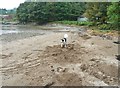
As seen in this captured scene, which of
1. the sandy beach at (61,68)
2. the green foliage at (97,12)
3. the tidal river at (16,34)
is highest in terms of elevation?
the green foliage at (97,12)

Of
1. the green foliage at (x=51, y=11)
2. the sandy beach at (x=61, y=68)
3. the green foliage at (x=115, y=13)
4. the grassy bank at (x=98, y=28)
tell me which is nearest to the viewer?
the sandy beach at (x=61, y=68)

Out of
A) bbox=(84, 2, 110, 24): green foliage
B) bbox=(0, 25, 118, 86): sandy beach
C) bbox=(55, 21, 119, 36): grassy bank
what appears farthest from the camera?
bbox=(84, 2, 110, 24): green foliage

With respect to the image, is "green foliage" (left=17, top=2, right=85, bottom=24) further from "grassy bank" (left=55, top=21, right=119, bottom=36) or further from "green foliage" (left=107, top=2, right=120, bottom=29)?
"green foliage" (left=107, top=2, right=120, bottom=29)

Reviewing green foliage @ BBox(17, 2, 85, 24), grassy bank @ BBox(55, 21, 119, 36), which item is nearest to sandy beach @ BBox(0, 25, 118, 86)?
grassy bank @ BBox(55, 21, 119, 36)

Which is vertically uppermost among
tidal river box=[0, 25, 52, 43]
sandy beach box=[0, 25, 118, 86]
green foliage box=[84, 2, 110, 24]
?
green foliage box=[84, 2, 110, 24]

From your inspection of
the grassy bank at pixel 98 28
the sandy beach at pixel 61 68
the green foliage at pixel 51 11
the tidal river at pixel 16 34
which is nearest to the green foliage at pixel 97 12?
the grassy bank at pixel 98 28

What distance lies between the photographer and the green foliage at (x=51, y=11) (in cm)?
5909

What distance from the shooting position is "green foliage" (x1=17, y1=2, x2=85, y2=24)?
194 feet

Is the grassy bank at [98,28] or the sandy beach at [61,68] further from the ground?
the sandy beach at [61,68]

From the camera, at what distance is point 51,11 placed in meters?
59.5

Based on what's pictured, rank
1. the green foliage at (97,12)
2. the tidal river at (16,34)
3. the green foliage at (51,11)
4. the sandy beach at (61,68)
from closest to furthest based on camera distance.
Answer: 1. the sandy beach at (61,68)
2. the tidal river at (16,34)
3. the green foliage at (97,12)
4. the green foliage at (51,11)

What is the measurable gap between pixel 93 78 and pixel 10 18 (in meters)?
74.4

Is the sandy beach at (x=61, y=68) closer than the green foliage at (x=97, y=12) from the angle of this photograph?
Yes

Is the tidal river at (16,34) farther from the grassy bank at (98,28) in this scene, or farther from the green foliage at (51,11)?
the green foliage at (51,11)
